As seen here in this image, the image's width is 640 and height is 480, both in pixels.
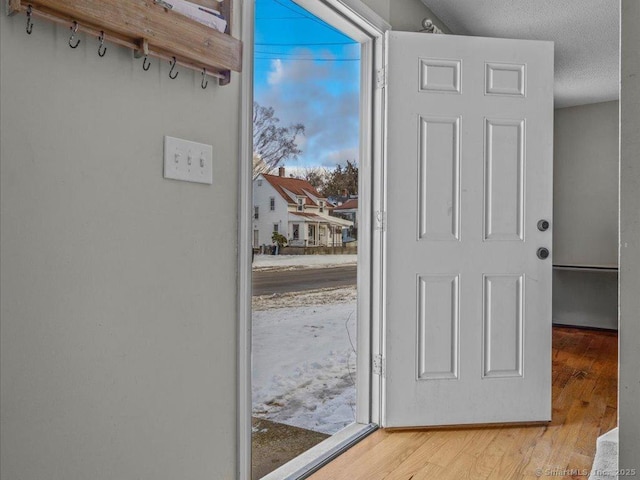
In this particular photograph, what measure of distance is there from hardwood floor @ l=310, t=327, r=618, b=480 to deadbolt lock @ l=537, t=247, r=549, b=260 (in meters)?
0.83

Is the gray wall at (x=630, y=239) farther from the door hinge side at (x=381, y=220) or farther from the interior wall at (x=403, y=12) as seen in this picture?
the interior wall at (x=403, y=12)

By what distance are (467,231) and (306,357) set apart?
1.03 meters

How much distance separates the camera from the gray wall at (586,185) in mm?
4836

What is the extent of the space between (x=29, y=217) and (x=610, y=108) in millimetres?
5195

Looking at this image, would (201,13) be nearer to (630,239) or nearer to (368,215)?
(630,239)

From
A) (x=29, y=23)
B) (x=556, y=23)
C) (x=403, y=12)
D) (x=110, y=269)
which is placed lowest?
(x=110, y=269)

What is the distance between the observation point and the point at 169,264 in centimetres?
144

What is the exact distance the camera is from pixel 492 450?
2225 millimetres

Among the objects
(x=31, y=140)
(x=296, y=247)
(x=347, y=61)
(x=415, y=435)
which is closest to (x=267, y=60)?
(x=347, y=61)

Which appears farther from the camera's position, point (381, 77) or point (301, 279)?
point (301, 279)

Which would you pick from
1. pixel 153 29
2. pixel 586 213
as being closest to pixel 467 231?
pixel 153 29

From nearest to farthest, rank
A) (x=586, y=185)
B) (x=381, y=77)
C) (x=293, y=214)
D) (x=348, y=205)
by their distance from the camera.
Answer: (x=381, y=77)
(x=293, y=214)
(x=348, y=205)
(x=586, y=185)

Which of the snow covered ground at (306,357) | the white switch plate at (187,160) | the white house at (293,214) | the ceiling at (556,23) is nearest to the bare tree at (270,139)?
the white house at (293,214)

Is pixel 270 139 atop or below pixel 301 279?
atop
